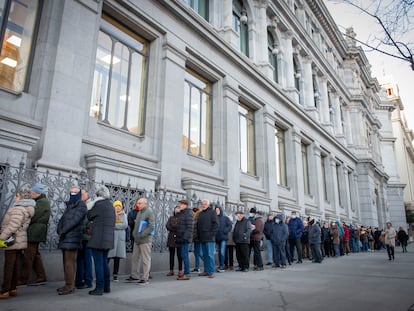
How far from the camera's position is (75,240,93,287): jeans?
20.6 ft

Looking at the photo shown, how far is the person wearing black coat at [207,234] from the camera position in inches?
330

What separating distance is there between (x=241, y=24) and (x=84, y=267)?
54.4 ft

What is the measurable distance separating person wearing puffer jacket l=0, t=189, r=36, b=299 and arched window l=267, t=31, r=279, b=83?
18964 millimetres

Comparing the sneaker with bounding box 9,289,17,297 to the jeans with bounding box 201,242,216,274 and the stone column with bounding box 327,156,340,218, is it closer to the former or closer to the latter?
the jeans with bounding box 201,242,216,274

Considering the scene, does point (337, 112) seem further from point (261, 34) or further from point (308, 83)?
point (261, 34)

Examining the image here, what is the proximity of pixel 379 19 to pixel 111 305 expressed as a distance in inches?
225

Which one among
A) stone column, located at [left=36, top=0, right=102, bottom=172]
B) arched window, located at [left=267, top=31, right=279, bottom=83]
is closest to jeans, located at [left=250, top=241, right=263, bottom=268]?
stone column, located at [left=36, top=0, right=102, bottom=172]

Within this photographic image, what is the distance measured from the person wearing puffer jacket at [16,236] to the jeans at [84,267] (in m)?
1.18

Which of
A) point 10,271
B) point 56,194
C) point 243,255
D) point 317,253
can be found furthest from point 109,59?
point 317,253

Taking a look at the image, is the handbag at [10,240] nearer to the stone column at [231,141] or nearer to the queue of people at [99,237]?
the queue of people at [99,237]

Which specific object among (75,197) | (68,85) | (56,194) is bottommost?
(75,197)

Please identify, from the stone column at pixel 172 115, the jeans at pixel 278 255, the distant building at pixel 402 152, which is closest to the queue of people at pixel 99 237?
the jeans at pixel 278 255

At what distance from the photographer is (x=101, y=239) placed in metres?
5.59

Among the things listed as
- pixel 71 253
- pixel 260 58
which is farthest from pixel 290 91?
pixel 71 253
